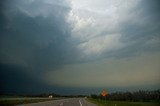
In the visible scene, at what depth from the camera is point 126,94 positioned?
102562 mm

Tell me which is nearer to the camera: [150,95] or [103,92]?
[103,92]

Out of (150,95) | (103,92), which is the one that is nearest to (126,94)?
(150,95)

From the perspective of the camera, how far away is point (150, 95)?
269 feet

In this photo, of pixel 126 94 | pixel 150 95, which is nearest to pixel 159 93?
pixel 150 95

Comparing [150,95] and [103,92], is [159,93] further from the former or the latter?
[103,92]

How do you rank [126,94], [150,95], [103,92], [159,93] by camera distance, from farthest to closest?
[126,94] < [150,95] < [159,93] < [103,92]

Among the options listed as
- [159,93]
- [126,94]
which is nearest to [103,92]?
[159,93]

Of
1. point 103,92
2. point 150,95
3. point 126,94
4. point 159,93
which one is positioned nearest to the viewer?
point 103,92

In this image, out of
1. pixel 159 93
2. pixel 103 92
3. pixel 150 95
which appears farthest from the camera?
pixel 150 95

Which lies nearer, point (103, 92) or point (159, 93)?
point (103, 92)

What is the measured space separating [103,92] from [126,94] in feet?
184

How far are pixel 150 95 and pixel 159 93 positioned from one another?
5926 millimetres

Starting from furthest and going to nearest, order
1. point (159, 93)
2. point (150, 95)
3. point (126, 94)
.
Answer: point (126, 94) < point (150, 95) < point (159, 93)

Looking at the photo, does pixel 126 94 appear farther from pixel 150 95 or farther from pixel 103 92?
pixel 103 92
